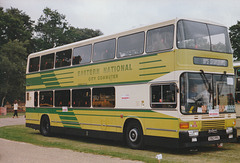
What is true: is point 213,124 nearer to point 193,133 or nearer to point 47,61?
point 193,133

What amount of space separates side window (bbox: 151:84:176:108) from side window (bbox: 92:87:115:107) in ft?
7.95

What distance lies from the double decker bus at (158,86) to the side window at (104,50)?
1.6 inches

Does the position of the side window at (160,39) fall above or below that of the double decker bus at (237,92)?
above

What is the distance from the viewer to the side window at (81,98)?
16.3 meters

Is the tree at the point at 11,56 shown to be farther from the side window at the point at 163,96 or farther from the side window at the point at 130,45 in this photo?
the side window at the point at 163,96

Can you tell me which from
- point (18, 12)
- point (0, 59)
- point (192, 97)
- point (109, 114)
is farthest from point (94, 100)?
point (18, 12)

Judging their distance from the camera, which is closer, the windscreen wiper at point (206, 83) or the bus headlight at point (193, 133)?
the bus headlight at point (193, 133)

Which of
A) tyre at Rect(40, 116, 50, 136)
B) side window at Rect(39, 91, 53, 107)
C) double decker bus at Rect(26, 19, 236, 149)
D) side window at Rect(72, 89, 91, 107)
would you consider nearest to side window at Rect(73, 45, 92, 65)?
double decker bus at Rect(26, 19, 236, 149)

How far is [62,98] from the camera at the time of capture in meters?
18.2

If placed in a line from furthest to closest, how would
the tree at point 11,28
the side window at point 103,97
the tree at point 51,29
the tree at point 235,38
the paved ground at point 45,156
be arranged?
the tree at point 51,29, the tree at point 11,28, the tree at point 235,38, the side window at point 103,97, the paved ground at point 45,156

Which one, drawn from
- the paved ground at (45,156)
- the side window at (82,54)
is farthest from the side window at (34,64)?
the paved ground at (45,156)

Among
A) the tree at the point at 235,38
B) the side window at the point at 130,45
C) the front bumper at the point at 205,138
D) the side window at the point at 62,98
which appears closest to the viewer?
the front bumper at the point at 205,138

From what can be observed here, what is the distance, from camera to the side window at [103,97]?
1484 cm

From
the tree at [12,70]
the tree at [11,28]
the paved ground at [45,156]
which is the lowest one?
the paved ground at [45,156]
